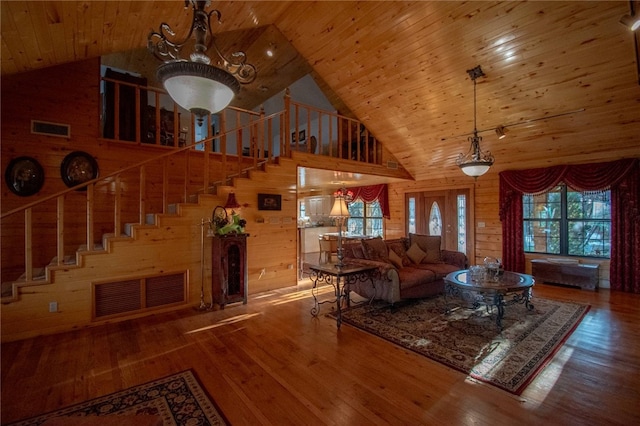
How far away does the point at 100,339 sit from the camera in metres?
3.30

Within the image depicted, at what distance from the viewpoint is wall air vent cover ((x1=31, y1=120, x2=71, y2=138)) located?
13.5 ft

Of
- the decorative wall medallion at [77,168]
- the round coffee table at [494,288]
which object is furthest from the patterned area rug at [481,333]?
the decorative wall medallion at [77,168]

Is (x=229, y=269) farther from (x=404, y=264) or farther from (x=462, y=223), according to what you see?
(x=462, y=223)

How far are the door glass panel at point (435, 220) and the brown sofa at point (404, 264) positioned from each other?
2490mm

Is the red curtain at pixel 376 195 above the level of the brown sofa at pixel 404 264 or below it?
above

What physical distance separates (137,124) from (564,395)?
19.5 feet

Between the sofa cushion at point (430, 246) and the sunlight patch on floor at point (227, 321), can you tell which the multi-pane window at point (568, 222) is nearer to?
the sofa cushion at point (430, 246)

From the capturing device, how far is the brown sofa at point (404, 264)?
4.07m

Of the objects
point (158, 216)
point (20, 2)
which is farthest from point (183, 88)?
point (158, 216)

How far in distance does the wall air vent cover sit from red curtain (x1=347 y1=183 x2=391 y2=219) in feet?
22.7

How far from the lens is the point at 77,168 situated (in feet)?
14.3

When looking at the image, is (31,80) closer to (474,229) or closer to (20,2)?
(20,2)

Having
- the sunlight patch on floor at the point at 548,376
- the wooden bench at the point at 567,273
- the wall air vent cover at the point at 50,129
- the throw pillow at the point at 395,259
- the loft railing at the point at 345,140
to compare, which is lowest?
the sunlight patch on floor at the point at 548,376

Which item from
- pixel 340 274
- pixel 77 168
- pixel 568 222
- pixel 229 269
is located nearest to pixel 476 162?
pixel 340 274
